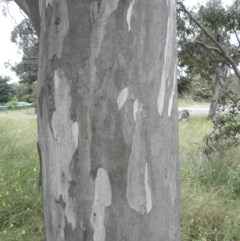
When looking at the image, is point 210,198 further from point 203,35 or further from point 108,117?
point 203,35

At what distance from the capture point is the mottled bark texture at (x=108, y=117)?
3.44 ft

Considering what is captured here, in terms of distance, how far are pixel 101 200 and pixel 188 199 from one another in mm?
1968

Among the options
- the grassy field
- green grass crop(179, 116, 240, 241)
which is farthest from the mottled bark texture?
green grass crop(179, 116, 240, 241)

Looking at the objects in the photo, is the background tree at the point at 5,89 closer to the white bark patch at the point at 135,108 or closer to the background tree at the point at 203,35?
the background tree at the point at 203,35

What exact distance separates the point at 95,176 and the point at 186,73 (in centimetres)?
483

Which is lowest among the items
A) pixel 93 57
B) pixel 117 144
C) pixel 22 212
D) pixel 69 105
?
pixel 22 212

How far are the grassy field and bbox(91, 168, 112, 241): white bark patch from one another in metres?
1.21

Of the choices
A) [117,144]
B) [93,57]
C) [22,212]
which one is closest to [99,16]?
[93,57]

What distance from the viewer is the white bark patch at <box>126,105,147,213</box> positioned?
3.49ft

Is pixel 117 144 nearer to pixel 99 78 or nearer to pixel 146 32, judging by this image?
pixel 99 78

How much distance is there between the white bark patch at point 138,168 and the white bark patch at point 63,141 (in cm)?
19

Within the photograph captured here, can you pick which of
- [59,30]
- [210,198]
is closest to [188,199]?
[210,198]

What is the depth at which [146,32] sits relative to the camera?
1068 millimetres

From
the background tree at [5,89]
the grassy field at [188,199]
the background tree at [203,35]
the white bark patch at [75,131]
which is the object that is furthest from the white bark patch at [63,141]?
the background tree at [5,89]
